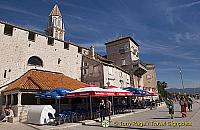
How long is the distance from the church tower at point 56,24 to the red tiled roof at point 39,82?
101 ft

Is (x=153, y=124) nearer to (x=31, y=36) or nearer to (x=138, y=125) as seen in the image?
(x=138, y=125)

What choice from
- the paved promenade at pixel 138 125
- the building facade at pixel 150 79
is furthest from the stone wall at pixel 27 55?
the building facade at pixel 150 79

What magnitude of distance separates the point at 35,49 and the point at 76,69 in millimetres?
8486

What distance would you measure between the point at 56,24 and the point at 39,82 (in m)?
39.2

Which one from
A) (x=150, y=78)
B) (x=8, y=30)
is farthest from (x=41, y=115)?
(x=150, y=78)

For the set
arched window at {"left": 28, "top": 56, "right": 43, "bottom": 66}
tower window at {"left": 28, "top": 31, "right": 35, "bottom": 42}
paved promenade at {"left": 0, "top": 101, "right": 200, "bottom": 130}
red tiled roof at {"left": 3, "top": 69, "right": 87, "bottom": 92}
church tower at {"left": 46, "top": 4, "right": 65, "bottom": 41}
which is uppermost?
church tower at {"left": 46, "top": 4, "right": 65, "bottom": 41}

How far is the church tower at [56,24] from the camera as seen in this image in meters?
58.7

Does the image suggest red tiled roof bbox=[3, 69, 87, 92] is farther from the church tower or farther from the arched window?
the church tower

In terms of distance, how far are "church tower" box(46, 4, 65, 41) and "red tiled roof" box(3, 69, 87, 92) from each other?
30.6 m

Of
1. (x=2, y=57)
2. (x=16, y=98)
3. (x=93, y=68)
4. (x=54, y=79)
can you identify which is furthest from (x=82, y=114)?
(x=93, y=68)

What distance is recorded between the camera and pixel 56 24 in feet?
197

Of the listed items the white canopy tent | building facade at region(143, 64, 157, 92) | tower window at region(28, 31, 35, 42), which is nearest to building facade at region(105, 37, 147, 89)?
building facade at region(143, 64, 157, 92)

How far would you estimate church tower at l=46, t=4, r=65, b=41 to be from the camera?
193 feet

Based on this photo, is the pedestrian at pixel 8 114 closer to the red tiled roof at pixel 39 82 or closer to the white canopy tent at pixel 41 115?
the red tiled roof at pixel 39 82
